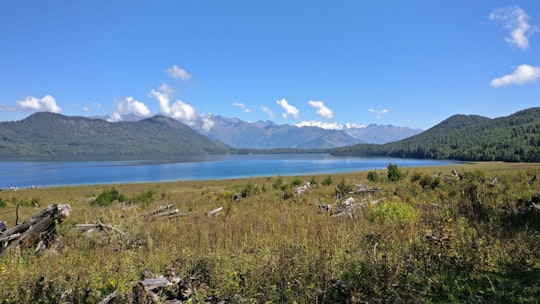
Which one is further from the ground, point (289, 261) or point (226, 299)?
point (289, 261)

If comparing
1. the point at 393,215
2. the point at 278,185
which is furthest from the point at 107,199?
the point at 393,215

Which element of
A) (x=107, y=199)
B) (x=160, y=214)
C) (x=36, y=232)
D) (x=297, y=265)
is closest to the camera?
(x=297, y=265)

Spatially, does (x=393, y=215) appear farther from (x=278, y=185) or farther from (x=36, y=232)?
(x=278, y=185)

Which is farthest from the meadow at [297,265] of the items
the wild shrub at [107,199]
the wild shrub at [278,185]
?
the wild shrub at [107,199]

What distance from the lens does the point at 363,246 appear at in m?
5.99

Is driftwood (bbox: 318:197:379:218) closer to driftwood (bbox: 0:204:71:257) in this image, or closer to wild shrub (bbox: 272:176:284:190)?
driftwood (bbox: 0:204:71:257)

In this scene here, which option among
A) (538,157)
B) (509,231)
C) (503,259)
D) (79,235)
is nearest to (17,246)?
(79,235)

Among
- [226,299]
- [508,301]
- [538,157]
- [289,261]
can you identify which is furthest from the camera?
[538,157]

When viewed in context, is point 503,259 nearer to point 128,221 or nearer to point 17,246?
point 128,221

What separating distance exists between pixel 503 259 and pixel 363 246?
2267mm

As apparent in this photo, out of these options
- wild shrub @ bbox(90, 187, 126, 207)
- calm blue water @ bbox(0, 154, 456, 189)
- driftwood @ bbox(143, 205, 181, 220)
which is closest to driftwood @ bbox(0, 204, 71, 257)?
driftwood @ bbox(143, 205, 181, 220)

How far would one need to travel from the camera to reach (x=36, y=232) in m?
7.23

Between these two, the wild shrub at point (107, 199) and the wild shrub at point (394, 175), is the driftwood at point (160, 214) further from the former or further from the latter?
the wild shrub at point (394, 175)

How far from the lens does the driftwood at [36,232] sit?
22.5 ft
